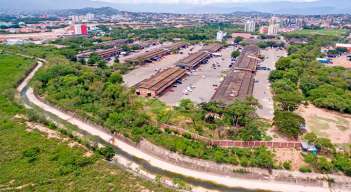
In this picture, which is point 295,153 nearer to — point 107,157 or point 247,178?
point 247,178

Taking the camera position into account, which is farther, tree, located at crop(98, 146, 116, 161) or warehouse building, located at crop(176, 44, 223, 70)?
warehouse building, located at crop(176, 44, 223, 70)

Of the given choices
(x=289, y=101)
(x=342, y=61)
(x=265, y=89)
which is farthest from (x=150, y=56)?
(x=342, y=61)

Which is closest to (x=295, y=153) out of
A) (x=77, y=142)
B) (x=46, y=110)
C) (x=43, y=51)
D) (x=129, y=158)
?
(x=129, y=158)

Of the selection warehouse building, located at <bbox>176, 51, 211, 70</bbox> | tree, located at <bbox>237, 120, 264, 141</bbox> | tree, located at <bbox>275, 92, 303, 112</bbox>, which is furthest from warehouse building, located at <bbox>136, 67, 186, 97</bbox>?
tree, located at <bbox>275, 92, 303, 112</bbox>

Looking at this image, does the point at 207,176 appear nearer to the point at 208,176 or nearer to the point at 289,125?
the point at 208,176

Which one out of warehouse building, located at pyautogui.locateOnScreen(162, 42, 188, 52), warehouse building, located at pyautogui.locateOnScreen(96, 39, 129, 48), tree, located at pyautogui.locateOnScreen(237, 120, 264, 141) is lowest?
tree, located at pyautogui.locateOnScreen(237, 120, 264, 141)

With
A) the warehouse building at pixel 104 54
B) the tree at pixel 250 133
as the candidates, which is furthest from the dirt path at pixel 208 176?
the warehouse building at pixel 104 54

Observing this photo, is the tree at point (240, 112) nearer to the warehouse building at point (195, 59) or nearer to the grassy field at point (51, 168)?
the grassy field at point (51, 168)

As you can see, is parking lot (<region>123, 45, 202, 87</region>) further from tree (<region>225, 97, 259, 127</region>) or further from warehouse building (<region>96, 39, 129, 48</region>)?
tree (<region>225, 97, 259, 127</region>)
